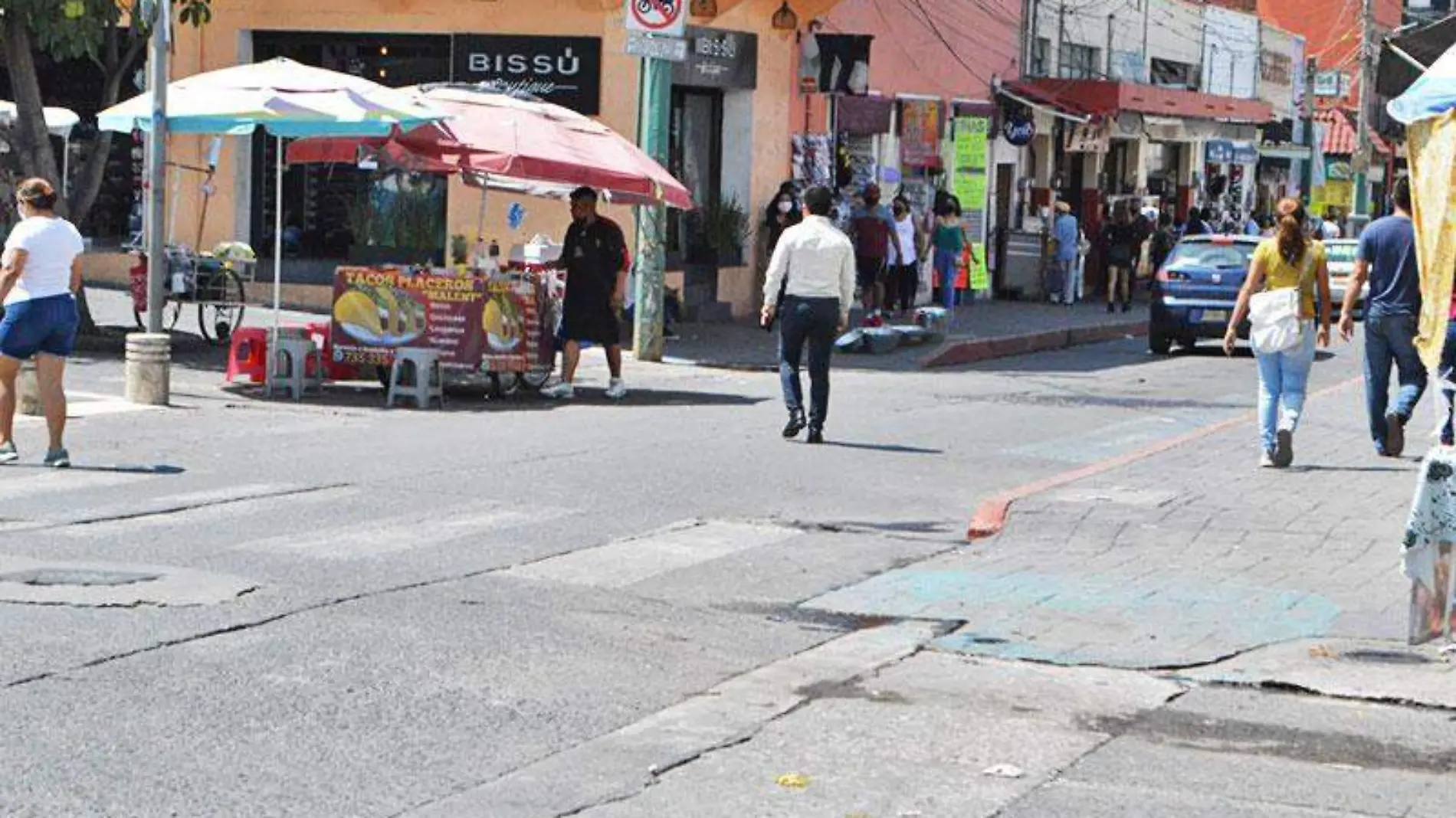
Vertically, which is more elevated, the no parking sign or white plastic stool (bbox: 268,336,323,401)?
the no parking sign

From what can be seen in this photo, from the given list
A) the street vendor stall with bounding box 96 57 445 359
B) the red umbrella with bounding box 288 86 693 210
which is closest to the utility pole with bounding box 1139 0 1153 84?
the red umbrella with bounding box 288 86 693 210

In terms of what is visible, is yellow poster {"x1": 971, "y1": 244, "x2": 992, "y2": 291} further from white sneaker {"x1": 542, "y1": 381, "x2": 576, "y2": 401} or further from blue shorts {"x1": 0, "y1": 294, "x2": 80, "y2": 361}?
blue shorts {"x1": 0, "y1": 294, "x2": 80, "y2": 361}

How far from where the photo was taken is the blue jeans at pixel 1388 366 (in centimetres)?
1595

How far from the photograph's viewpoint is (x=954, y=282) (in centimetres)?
3662

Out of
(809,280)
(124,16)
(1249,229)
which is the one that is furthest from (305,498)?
(1249,229)

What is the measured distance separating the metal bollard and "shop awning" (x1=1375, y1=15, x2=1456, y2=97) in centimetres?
971

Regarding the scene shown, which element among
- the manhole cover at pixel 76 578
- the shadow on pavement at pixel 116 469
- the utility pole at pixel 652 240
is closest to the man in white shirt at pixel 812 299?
the shadow on pavement at pixel 116 469

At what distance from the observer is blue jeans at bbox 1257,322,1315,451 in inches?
614

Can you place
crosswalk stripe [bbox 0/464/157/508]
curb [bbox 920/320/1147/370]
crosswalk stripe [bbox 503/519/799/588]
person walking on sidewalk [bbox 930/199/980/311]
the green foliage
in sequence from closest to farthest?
crosswalk stripe [bbox 503/519/799/588] → crosswalk stripe [bbox 0/464/157/508] → the green foliage → curb [bbox 920/320/1147/370] → person walking on sidewalk [bbox 930/199/980/311]

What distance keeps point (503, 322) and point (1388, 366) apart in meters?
7.39

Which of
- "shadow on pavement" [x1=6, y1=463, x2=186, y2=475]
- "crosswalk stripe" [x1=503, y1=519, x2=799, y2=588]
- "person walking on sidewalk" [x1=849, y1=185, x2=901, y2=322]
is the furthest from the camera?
"person walking on sidewalk" [x1=849, y1=185, x2=901, y2=322]

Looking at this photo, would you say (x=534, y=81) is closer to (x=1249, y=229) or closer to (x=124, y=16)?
(x=124, y=16)

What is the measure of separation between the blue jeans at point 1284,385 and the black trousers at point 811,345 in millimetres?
3121

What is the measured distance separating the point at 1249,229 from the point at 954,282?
1776 cm
